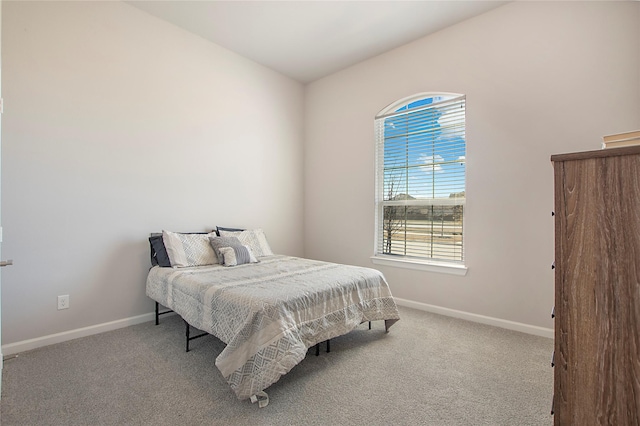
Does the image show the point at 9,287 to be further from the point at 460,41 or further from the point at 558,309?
the point at 460,41

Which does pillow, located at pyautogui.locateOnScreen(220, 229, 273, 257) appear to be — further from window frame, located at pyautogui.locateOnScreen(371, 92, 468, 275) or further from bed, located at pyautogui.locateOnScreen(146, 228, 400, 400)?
window frame, located at pyautogui.locateOnScreen(371, 92, 468, 275)

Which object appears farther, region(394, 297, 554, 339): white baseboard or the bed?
region(394, 297, 554, 339): white baseboard

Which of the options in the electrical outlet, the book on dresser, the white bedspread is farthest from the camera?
the electrical outlet

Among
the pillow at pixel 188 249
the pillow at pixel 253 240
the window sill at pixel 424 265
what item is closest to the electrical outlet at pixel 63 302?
the pillow at pixel 188 249

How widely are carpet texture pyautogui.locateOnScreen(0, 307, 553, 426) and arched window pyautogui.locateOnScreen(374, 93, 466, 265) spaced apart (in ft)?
3.48

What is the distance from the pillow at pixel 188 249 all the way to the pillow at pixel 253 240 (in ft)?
1.03

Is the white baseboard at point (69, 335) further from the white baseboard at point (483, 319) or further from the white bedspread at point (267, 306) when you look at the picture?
the white baseboard at point (483, 319)

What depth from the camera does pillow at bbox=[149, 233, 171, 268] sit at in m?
2.73

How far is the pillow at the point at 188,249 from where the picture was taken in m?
2.75

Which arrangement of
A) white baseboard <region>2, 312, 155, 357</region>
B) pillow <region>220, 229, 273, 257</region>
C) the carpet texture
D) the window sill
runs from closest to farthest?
1. the carpet texture
2. white baseboard <region>2, 312, 155, 357</region>
3. the window sill
4. pillow <region>220, 229, 273, 257</region>

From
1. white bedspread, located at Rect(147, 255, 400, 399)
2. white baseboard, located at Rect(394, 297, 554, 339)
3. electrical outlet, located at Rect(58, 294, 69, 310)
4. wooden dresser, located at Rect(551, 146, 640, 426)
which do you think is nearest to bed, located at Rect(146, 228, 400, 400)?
white bedspread, located at Rect(147, 255, 400, 399)

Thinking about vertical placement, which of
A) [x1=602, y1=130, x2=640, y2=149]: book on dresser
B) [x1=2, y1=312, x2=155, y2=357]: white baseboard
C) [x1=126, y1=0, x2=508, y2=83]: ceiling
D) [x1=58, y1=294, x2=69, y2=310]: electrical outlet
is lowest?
[x1=2, y1=312, x2=155, y2=357]: white baseboard

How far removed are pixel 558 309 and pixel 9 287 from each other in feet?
10.9

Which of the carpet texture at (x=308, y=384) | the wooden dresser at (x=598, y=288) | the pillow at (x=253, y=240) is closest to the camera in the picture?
the wooden dresser at (x=598, y=288)
